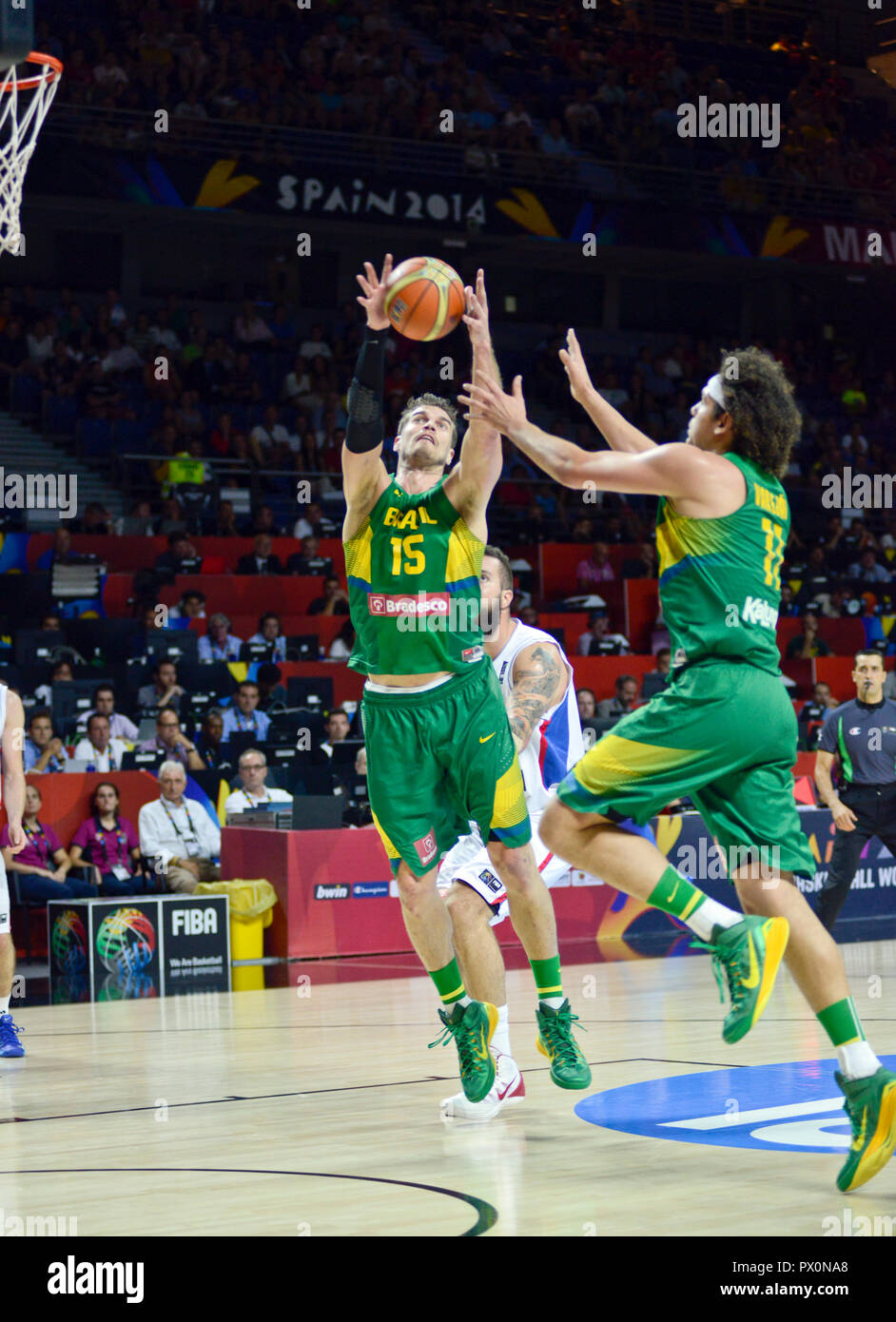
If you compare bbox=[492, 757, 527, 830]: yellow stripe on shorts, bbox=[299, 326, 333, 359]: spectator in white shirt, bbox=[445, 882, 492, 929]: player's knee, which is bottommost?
bbox=[445, 882, 492, 929]: player's knee

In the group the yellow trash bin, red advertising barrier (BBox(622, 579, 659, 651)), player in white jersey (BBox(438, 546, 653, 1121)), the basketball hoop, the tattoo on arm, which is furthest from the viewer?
red advertising barrier (BBox(622, 579, 659, 651))

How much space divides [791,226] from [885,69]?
6.81 meters

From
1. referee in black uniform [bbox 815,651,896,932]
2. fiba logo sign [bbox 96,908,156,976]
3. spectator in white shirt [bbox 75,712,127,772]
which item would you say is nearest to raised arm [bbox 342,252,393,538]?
fiba logo sign [bbox 96,908,156,976]

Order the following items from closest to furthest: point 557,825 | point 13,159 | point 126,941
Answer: point 557,825 < point 13,159 < point 126,941

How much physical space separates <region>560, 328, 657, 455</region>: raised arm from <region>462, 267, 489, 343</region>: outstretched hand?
0.27 m

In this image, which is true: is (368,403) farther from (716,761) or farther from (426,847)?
(716,761)

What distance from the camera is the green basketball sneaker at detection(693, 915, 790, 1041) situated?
4.29 m

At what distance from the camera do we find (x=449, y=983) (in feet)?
18.4

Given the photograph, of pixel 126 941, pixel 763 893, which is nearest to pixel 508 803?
pixel 763 893

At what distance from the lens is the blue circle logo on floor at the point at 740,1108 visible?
5.18m

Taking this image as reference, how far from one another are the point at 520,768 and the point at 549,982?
1153 mm

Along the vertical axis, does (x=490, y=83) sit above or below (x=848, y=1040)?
above

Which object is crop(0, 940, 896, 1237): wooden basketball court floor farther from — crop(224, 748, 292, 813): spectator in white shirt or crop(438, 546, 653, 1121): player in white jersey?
crop(224, 748, 292, 813): spectator in white shirt

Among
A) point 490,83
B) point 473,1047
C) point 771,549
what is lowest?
point 473,1047
